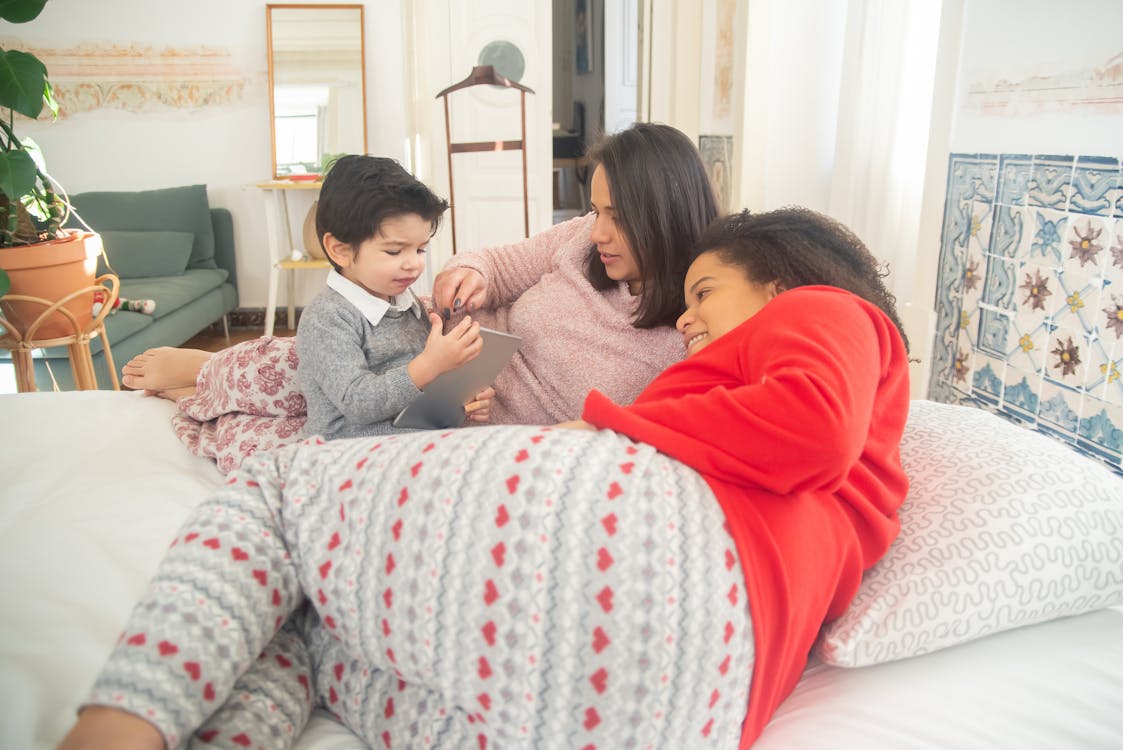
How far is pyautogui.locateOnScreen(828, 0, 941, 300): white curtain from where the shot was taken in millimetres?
2105

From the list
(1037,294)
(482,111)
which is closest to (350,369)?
(1037,294)

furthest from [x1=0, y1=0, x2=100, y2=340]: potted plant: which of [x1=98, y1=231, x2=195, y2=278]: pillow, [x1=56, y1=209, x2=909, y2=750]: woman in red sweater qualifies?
[x1=98, y1=231, x2=195, y2=278]: pillow

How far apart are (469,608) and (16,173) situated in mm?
2157

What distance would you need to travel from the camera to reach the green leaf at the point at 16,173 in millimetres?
2252

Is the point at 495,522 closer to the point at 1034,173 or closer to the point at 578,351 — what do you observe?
the point at 578,351

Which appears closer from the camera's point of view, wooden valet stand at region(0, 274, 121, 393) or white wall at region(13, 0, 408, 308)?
wooden valet stand at region(0, 274, 121, 393)

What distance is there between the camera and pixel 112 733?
730 mm

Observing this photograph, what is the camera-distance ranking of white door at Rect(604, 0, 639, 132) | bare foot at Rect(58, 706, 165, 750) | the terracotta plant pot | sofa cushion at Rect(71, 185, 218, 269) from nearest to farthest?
bare foot at Rect(58, 706, 165, 750) → the terracotta plant pot → sofa cushion at Rect(71, 185, 218, 269) → white door at Rect(604, 0, 639, 132)

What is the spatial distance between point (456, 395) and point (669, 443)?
68 centimetres

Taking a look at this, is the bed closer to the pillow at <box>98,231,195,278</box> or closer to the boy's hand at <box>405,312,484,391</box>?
the boy's hand at <box>405,312,484,391</box>

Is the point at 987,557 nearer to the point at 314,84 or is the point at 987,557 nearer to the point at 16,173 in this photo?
the point at 16,173

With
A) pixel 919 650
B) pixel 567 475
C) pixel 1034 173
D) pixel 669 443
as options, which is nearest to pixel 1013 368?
pixel 1034 173

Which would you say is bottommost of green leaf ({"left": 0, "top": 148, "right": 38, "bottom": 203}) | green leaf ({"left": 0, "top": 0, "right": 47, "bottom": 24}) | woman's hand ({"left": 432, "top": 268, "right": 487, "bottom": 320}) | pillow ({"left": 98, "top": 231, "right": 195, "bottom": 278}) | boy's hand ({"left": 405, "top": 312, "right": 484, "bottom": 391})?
pillow ({"left": 98, "top": 231, "right": 195, "bottom": 278})

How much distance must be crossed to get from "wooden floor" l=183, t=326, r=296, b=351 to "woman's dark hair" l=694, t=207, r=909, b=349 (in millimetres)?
4098
